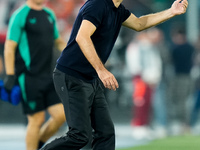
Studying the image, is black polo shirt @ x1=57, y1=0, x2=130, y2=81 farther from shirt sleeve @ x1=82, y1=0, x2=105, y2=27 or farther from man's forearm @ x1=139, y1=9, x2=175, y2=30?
man's forearm @ x1=139, y1=9, x2=175, y2=30

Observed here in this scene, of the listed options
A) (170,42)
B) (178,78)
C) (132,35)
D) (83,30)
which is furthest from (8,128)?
(83,30)

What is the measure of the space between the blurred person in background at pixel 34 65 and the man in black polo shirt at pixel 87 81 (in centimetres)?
163

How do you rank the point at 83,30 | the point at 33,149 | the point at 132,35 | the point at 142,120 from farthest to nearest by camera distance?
the point at 132,35, the point at 142,120, the point at 33,149, the point at 83,30

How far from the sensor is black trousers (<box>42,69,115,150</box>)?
21.9 feet

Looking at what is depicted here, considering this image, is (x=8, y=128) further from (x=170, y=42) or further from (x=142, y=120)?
(x=170, y=42)

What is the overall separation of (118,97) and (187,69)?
6697mm

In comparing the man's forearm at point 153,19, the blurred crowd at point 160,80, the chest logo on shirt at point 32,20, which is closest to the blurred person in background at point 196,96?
the blurred crowd at point 160,80

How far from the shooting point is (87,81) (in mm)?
6820

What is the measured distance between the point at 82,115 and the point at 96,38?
2.41 ft

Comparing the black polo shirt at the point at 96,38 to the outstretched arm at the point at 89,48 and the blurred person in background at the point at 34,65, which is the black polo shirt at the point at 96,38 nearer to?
the outstretched arm at the point at 89,48

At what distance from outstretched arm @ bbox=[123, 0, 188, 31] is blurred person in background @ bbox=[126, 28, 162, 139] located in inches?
250

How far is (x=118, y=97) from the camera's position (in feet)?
70.6

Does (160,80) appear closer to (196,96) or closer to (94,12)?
(196,96)

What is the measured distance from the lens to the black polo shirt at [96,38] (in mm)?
Result: 6512
